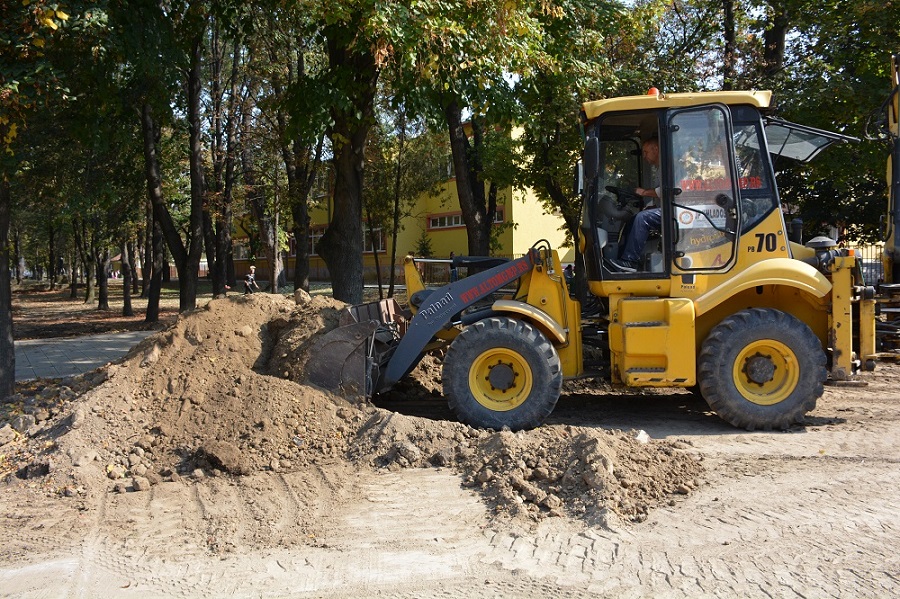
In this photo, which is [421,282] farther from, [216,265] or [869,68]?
[216,265]

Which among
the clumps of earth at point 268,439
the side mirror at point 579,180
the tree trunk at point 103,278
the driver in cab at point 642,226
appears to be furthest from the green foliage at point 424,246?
the driver in cab at point 642,226

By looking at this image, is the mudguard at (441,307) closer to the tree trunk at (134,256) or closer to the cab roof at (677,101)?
the cab roof at (677,101)

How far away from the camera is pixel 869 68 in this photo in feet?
44.8

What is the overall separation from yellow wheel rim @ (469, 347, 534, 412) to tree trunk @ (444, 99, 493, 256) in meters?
7.96

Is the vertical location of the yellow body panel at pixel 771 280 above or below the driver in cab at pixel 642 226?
below

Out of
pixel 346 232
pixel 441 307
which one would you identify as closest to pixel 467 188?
pixel 346 232

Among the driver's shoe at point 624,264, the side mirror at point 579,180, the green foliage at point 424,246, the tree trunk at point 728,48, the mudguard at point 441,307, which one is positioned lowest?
the mudguard at point 441,307

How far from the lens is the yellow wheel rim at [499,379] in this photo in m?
7.24

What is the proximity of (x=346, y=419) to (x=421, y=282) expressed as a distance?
1.99m

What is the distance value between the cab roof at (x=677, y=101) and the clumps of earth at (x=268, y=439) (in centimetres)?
319

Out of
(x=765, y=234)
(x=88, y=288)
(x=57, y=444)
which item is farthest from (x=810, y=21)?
(x=88, y=288)

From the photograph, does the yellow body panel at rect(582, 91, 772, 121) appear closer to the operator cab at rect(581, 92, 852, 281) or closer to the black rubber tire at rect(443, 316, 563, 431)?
the operator cab at rect(581, 92, 852, 281)

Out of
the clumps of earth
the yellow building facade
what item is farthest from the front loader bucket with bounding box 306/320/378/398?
the yellow building facade

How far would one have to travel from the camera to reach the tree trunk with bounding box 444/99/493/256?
14.6 meters
